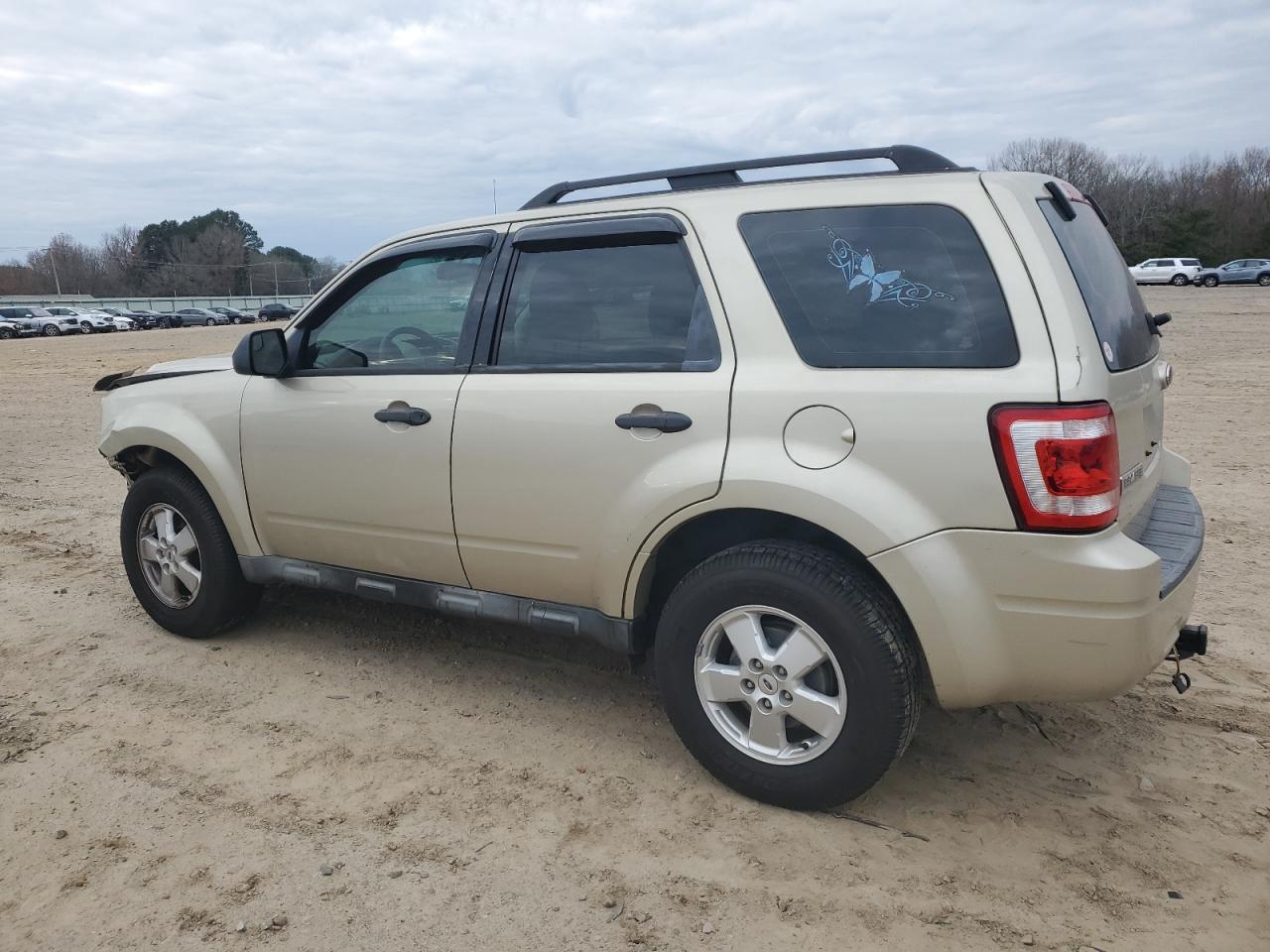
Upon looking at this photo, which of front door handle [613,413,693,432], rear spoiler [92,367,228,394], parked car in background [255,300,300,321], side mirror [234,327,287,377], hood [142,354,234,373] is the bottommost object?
front door handle [613,413,693,432]

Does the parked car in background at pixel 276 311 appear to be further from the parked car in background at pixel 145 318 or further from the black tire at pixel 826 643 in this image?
the parked car in background at pixel 145 318

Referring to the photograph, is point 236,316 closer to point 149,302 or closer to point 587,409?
point 149,302

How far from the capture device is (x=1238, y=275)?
45.3 meters

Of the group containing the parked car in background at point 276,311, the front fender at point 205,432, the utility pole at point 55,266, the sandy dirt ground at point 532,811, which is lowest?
the sandy dirt ground at point 532,811

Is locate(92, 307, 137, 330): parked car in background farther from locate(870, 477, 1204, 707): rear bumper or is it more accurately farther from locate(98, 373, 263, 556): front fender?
locate(870, 477, 1204, 707): rear bumper

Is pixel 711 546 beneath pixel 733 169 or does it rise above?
beneath

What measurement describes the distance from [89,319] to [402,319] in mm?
52996

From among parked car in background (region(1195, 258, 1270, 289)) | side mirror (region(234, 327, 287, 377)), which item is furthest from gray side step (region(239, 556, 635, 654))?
parked car in background (region(1195, 258, 1270, 289))

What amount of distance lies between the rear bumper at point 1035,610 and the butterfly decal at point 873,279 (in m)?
0.70

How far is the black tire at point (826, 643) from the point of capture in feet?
9.48

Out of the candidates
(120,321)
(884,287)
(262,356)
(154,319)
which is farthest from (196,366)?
(154,319)

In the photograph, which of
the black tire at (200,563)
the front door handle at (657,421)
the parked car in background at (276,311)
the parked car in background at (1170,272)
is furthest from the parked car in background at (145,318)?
the front door handle at (657,421)

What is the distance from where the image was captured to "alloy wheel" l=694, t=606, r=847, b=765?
9.85ft

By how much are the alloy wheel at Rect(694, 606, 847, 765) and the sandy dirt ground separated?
25 centimetres
